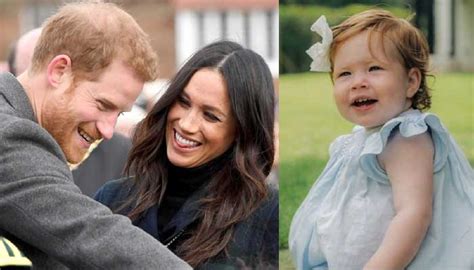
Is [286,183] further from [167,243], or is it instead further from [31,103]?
[31,103]

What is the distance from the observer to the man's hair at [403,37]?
250 centimetres

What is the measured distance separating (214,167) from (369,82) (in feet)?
1.68

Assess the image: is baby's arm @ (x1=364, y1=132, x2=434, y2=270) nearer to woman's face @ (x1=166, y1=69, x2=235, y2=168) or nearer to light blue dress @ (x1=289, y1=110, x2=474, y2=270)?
light blue dress @ (x1=289, y1=110, x2=474, y2=270)

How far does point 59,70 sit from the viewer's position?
2578mm

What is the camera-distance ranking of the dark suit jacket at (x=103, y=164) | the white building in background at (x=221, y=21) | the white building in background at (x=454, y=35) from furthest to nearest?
the white building in background at (x=221, y=21) → the dark suit jacket at (x=103, y=164) → the white building in background at (x=454, y=35)

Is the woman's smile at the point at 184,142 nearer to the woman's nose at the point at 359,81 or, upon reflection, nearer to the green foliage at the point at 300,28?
the green foliage at the point at 300,28

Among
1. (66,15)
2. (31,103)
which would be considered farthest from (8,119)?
(66,15)

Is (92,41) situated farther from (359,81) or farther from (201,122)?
(359,81)

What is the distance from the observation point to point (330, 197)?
8.49 feet

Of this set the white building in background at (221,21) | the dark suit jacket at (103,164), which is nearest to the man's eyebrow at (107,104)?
the dark suit jacket at (103,164)

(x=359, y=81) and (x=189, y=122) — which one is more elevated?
(x=359, y=81)

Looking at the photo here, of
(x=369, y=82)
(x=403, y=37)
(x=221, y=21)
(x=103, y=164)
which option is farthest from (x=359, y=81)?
(x=221, y=21)

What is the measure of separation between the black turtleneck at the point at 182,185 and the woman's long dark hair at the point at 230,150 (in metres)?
0.02

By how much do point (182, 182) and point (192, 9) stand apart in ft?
50.6
